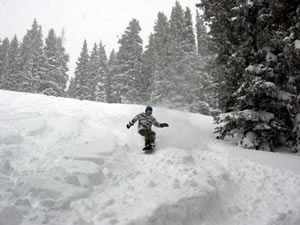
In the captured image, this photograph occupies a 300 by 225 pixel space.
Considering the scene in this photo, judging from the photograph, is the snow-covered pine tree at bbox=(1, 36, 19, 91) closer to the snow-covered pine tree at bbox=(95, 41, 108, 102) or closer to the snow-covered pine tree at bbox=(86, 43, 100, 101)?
the snow-covered pine tree at bbox=(86, 43, 100, 101)

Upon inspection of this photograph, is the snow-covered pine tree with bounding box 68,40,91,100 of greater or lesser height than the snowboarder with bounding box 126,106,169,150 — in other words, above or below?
above

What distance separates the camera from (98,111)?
14.0m

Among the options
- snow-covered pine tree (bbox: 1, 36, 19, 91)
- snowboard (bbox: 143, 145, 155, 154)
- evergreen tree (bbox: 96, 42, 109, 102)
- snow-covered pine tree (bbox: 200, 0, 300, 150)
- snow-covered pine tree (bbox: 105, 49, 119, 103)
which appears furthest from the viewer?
snow-covered pine tree (bbox: 1, 36, 19, 91)

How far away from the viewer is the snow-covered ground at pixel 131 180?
18.5 ft

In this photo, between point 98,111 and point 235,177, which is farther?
point 98,111

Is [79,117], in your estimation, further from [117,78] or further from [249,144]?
[117,78]

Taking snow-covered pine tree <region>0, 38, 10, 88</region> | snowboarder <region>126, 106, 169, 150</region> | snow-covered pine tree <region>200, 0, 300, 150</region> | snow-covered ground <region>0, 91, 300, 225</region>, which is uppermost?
snow-covered pine tree <region>0, 38, 10, 88</region>

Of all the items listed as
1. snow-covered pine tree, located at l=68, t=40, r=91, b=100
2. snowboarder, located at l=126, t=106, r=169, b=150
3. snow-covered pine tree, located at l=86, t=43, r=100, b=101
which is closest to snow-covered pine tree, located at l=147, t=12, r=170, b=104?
snow-covered pine tree, located at l=86, t=43, r=100, b=101

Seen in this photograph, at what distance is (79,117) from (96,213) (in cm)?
715

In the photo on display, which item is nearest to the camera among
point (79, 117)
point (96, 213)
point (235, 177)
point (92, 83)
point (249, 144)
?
point (96, 213)

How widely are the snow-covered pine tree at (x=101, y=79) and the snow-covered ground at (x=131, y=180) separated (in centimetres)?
2916

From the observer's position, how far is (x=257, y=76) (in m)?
9.82

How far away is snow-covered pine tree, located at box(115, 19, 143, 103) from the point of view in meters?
31.9

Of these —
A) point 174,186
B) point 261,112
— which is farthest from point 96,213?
point 261,112
